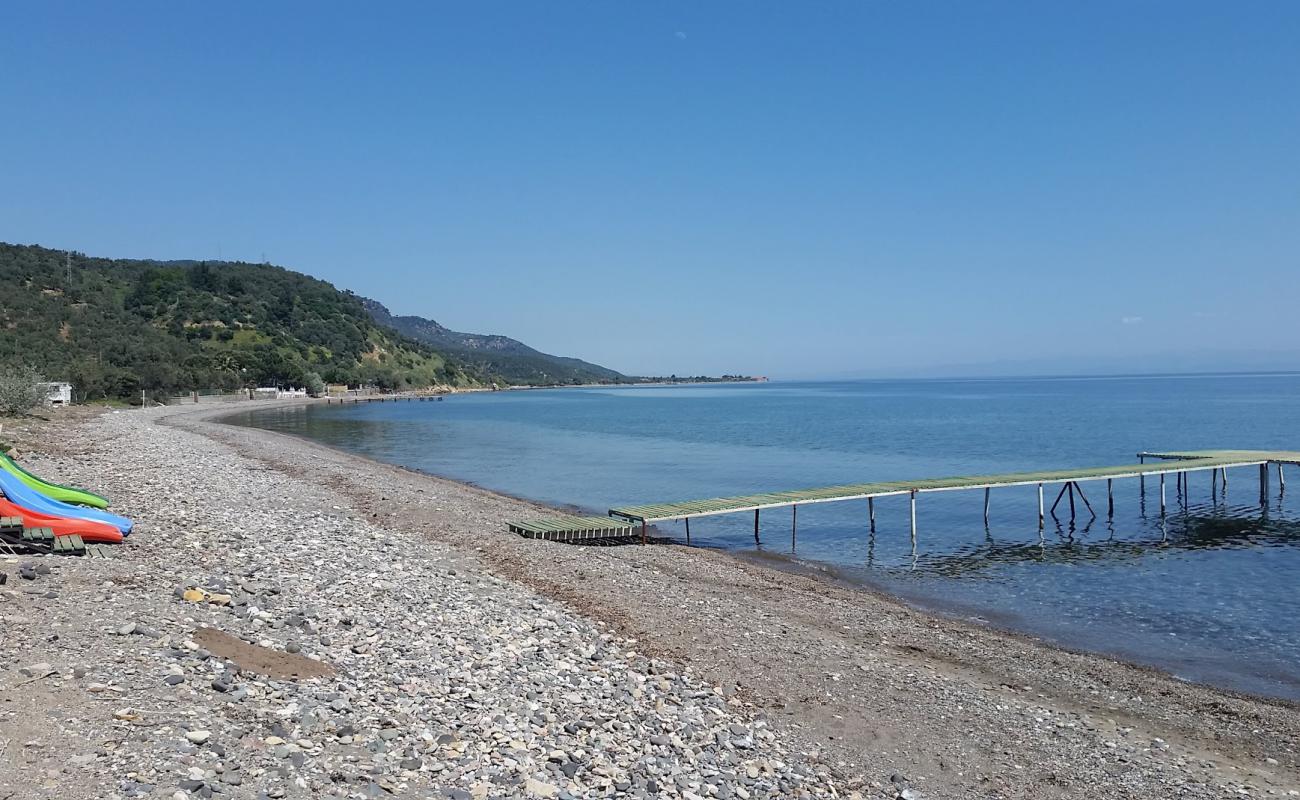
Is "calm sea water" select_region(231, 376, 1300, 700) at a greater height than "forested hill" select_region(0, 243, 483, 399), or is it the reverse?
"forested hill" select_region(0, 243, 483, 399)

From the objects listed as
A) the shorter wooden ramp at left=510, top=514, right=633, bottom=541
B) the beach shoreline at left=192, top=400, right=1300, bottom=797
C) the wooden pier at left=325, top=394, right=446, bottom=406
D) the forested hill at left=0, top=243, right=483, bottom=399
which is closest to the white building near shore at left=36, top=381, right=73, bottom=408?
the forested hill at left=0, top=243, right=483, bottom=399

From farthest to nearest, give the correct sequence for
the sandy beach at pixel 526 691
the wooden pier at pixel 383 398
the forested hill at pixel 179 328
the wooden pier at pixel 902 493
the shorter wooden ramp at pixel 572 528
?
the wooden pier at pixel 383 398
the forested hill at pixel 179 328
the wooden pier at pixel 902 493
the shorter wooden ramp at pixel 572 528
the sandy beach at pixel 526 691

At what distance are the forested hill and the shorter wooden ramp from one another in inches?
2058

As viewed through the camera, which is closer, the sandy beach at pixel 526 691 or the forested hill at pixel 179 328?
the sandy beach at pixel 526 691

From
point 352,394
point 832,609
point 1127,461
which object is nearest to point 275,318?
point 352,394

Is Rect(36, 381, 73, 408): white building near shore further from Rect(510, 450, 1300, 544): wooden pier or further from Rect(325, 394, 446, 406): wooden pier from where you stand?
Rect(325, 394, 446, 406): wooden pier

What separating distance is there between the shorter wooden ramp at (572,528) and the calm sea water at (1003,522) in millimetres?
3273

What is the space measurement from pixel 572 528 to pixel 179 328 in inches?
4855

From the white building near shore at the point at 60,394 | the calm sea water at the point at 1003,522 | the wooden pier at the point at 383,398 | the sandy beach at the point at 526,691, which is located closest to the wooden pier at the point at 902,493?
the calm sea water at the point at 1003,522

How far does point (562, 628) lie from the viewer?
1270cm

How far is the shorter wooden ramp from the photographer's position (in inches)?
913

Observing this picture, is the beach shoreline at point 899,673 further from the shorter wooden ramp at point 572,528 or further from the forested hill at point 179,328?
the forested hill at point 179,328

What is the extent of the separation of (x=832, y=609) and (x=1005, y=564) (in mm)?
9586

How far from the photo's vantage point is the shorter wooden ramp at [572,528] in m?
23.2
